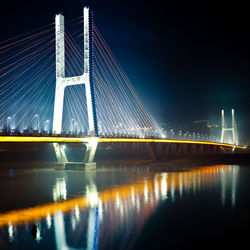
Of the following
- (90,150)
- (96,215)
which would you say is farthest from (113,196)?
(90,150)

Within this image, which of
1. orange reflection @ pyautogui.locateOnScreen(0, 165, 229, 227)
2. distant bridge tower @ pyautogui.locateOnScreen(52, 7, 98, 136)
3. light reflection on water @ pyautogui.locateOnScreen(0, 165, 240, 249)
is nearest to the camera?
light reflection on water @ pyautogui.locateOnScreen(0, 165, 240, 249)

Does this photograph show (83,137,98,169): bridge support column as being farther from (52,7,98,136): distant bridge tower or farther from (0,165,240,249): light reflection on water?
(0,165,240,249): light reflection on water

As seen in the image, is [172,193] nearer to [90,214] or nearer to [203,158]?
[90,214]

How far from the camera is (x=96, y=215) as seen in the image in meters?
13.8

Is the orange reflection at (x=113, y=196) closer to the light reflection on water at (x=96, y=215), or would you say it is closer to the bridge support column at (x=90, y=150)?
the light reflection on water at (x=96, y=215)

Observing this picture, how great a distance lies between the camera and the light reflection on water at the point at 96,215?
1040 cm

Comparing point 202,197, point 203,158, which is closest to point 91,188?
point 202,197

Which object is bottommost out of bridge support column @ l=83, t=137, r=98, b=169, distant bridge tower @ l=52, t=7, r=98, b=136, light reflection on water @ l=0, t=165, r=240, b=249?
light reflection on water @ l=0, t=165, r=240, b=249

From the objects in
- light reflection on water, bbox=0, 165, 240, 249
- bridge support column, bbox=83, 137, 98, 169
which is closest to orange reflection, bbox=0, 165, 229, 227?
light reflection on water, bbox=0, 165, 240, 249

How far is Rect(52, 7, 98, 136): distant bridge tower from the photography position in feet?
84.1

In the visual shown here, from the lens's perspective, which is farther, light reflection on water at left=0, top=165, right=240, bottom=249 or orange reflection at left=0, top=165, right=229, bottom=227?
orange reflection at left=0, top=165, right=229, bottom=227

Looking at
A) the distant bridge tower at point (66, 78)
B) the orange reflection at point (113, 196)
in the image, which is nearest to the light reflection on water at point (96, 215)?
the orange reflection at point (113, 196)

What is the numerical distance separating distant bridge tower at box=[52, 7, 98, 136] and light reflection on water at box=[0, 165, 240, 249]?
553cm

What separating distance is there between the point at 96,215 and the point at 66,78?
598 inches
